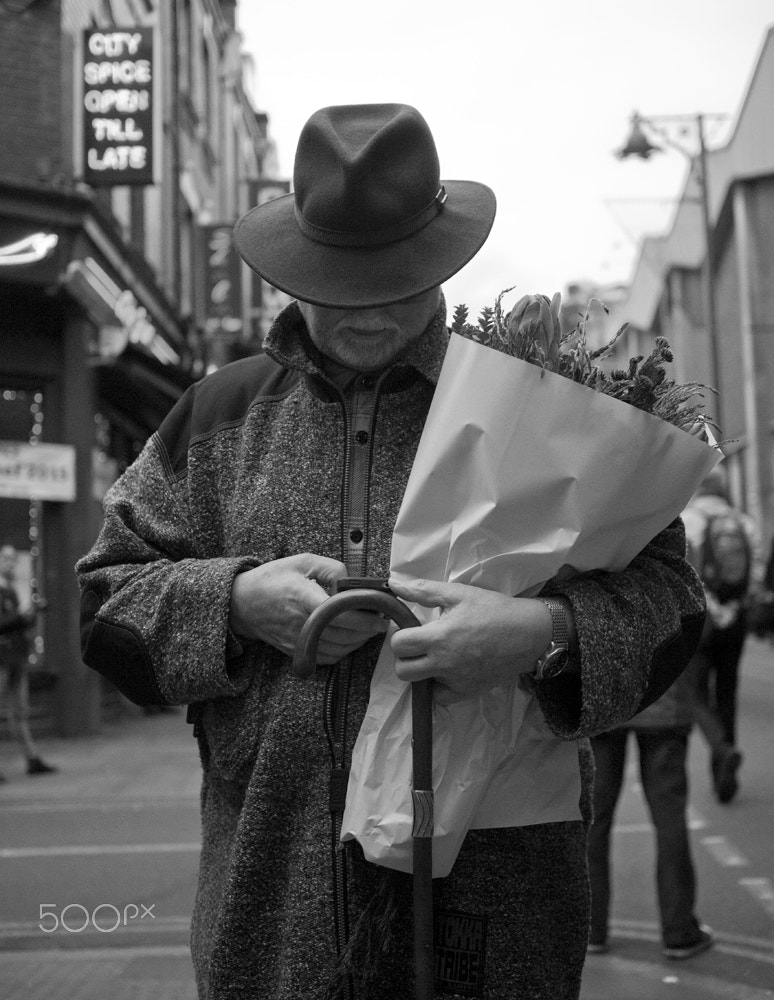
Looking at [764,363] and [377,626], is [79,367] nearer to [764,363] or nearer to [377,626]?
[377,626]

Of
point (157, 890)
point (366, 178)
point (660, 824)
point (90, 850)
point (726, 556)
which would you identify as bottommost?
point (90, 850)

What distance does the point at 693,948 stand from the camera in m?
4.95

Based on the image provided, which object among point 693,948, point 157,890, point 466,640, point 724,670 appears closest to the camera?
point 466,640

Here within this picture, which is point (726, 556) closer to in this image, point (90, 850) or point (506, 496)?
point (90, 850)

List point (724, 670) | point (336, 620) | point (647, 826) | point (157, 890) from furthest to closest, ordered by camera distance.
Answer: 1. point (724, 670)
2. point (647, 826)
3. point (157, 890)
4. point (336, 620)

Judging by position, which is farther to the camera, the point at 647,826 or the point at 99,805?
the point at 99,805

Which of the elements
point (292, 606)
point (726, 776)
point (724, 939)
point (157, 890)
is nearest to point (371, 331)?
point (292, 606)

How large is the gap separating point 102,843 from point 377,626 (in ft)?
17.7

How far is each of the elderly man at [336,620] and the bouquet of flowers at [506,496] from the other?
2.5 inches

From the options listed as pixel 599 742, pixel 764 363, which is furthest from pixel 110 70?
pixel 764 363

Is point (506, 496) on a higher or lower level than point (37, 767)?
higher

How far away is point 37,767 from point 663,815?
5.96 metres

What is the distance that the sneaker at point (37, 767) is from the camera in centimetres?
973

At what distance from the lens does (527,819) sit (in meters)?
2.03
